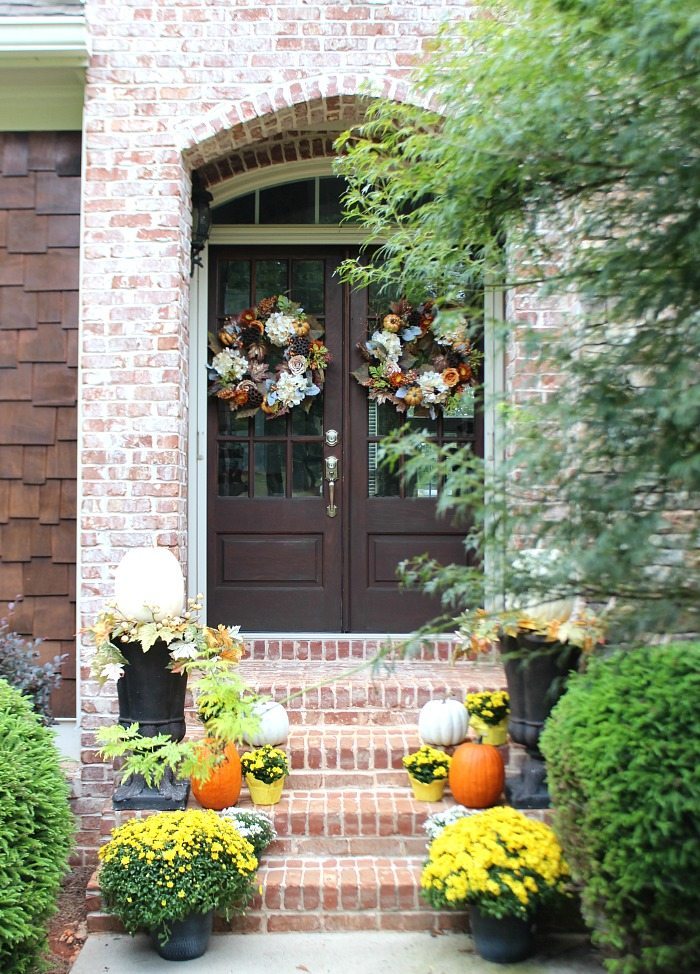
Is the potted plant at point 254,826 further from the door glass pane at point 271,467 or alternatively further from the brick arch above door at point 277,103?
the brick arch above door at point 277,103

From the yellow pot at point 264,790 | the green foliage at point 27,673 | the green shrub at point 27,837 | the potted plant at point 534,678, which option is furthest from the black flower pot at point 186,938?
the potted plant at point 534,678

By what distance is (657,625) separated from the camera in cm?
192

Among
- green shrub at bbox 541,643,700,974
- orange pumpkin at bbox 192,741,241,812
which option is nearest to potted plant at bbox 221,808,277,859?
orange pumpkin at bbox 192,741,241,812

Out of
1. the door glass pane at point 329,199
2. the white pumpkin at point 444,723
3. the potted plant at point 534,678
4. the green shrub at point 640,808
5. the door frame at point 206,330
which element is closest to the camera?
the green shrub at point 640,808

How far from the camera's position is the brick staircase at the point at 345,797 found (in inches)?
138

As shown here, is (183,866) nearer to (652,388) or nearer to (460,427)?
(652,388)

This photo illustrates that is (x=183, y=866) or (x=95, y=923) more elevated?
(x=183, y=866)

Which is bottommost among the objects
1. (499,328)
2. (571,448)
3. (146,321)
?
(571,448)

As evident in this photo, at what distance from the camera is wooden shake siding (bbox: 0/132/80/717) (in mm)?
4809

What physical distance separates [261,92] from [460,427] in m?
2.09

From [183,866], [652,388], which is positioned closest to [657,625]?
[652,388]

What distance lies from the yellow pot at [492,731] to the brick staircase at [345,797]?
12.3 inches

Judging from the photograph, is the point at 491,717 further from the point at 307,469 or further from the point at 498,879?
the point at 307,469

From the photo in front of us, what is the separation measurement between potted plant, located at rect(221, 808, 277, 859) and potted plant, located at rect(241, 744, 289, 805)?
11 cm
